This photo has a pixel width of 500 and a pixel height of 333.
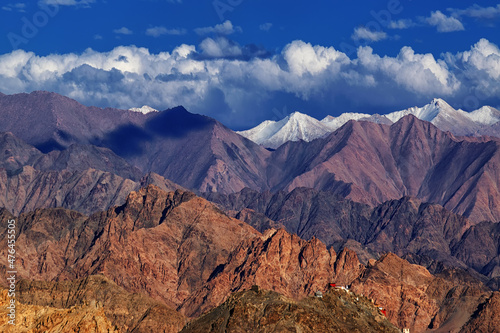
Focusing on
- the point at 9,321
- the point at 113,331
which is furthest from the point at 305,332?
the point at 9,321

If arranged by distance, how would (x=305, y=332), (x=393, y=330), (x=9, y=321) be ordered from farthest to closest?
(x=393, y=330) < (x=9, y=321) < (x=305, y=332)

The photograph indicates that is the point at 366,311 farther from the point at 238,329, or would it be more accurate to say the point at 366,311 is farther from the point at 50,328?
the point at 50,328

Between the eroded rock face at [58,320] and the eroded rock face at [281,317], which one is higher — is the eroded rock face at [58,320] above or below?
below

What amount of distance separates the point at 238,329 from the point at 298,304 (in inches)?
384

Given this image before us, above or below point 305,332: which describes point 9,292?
below

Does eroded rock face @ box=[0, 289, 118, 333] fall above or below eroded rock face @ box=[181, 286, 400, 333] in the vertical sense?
below

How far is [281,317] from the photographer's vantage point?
152 meters

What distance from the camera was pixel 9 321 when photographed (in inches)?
6206

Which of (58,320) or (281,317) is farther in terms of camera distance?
(58,320)

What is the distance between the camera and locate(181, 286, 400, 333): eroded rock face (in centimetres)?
15038

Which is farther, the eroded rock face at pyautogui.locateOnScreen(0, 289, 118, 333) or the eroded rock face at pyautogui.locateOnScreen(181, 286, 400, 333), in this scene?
the eroded rock face at pyautogui.locateOnScreen(0, 289, 118, 333)

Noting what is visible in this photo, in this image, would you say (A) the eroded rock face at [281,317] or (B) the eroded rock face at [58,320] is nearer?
→ (A) the eroded rock face at [281,317]

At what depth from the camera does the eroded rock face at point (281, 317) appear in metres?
150

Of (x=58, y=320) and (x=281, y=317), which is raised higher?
(x=281, y=317)
